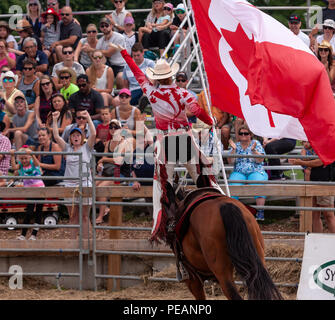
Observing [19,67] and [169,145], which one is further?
[19,67]

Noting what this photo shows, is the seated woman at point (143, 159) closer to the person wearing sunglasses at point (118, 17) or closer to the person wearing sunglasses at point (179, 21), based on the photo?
the person wearing sunglasses at point (179, 21)

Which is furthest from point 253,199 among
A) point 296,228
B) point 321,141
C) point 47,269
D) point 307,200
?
point 321,141

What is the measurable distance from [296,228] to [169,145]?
4179mm

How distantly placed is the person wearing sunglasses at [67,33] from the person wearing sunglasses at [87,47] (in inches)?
11.2

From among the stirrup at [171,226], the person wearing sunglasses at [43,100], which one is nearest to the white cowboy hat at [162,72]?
the stirrup at [171,226]

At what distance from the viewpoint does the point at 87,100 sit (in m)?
14.8

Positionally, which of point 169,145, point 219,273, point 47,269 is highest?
point 169,145

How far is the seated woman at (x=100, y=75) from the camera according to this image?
15.8m

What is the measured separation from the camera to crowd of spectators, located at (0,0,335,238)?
41.7 ft

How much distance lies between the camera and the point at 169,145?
984cm

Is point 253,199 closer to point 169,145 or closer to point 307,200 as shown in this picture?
point 307,200

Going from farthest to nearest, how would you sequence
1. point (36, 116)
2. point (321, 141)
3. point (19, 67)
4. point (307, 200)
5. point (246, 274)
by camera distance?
1. point (19, 67)
2. point (36, 116)
3. point (307, 200)
4. point (321, 141)
5. point (246, 274)

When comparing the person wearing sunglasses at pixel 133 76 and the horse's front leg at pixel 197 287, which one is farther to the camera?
the person wearing sunglasses at pixel 133 76

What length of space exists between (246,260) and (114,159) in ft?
15.4
